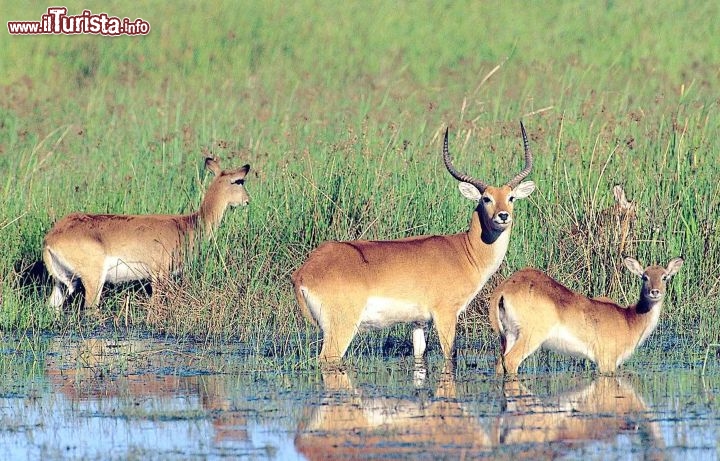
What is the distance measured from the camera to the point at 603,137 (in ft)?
39.8

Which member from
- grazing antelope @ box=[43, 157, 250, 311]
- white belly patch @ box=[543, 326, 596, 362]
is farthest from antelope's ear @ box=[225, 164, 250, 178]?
white belly patch @ box=[543, 326, 596, 362]

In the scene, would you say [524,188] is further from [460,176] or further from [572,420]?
[572,420]

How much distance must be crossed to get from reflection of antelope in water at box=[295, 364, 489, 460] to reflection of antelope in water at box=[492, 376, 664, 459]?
0.66ft

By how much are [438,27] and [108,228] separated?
1317 cm

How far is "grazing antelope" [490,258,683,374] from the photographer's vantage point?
8.52 metres

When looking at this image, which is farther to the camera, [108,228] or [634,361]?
[108,228]

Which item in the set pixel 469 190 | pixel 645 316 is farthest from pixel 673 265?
pixel 469 190

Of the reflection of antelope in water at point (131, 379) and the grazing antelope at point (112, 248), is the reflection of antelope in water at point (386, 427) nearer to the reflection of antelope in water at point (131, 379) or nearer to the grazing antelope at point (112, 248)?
the reflection of antelope in water at point (131, 379)

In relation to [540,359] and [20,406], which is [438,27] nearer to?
[540,359]

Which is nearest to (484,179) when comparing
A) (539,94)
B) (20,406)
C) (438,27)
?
(20,406)

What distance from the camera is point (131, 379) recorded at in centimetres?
839

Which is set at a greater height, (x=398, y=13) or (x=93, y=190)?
(x=398, y=13)

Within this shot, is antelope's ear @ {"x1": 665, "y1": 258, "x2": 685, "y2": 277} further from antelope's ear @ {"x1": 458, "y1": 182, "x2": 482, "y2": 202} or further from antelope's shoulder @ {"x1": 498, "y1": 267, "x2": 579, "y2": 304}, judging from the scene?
antelope's ear @ {"x1": 458, "y1": 182, "x2": 482, "y2": 202}

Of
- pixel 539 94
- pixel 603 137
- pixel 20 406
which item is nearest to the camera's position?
pixel 20 406
